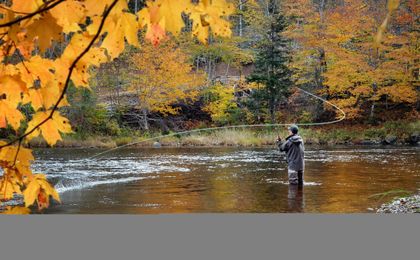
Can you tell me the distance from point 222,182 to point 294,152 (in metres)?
2.52

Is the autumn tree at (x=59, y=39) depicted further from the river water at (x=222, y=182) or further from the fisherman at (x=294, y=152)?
the fisherman at (x=294, y=152)

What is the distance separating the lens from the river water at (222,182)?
930 cm

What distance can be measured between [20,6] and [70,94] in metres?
28.3

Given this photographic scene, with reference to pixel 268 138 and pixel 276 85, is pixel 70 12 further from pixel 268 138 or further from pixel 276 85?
pixel 276 85

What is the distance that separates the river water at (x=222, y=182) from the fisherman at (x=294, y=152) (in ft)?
0.90

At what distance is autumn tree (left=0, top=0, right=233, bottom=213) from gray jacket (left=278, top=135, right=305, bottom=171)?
833 centimetres

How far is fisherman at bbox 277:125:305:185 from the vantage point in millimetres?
10328

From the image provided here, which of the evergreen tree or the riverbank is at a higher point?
the evergreen tree

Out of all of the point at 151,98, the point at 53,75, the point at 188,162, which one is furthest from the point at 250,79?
the point at 53,75

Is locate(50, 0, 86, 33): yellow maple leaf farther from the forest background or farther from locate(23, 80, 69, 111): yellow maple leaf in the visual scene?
the forest background

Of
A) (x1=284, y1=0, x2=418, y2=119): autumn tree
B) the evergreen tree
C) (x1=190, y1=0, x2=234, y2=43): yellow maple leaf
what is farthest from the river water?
the evergreen tree

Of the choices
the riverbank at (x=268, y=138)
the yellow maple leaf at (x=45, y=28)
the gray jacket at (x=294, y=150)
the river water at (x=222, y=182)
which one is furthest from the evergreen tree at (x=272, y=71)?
the yellow maple leaf at (x=45, y=28)

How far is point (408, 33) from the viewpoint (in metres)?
27.1

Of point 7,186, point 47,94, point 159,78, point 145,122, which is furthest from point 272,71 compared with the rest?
point 47,94
